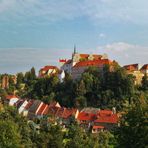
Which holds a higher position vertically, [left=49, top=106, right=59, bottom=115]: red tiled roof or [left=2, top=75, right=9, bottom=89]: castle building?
[left=2, top=75, right=9, bottom=89]: castle building

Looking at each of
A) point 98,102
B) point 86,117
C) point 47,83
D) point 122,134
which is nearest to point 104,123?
point 86,117

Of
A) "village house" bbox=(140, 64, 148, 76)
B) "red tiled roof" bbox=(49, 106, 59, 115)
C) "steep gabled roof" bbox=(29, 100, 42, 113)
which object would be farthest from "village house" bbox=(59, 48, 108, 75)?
"red tiled roof" bbox=(49, 106, 59, 115)

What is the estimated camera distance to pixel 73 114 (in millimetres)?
82125

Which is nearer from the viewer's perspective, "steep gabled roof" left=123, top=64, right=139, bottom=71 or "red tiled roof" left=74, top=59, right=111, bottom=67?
"steep gabled roof" left=123, top=64, right=139, bottom=71

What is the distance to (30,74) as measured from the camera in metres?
132

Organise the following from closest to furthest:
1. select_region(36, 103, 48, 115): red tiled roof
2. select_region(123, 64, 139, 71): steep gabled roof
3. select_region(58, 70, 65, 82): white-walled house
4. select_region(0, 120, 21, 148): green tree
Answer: select_region(0, 120, 21, 148): green tree → select_region(36, 103, 48, 115): red tiled roof → select_region(123, 64, 139, 71): steep gabled roof → select_region(58, 70, 65, 82): white-walled house

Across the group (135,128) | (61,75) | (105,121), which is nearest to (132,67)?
(61,75)

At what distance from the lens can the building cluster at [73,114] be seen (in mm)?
77625

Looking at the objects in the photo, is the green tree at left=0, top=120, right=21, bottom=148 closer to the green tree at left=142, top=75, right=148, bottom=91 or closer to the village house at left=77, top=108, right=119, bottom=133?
the village house at left=77, top=108, right=119, bottom=133

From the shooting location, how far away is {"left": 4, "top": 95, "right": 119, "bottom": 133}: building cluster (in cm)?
7762

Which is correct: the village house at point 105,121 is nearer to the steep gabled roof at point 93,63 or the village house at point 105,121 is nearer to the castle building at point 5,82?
the steep gabled roof at point 93,63

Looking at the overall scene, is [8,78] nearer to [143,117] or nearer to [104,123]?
[104,123]

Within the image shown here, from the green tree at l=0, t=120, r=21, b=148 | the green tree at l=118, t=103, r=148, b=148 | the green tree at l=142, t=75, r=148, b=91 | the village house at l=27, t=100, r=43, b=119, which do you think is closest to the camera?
the green tree at l=118, t=103, r=148, b=148

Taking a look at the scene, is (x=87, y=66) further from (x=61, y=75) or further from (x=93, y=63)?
(x=61, y=75)
